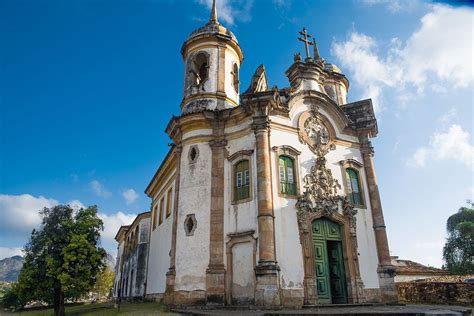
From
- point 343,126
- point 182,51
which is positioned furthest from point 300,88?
point 182,51

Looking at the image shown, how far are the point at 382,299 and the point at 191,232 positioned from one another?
8.93m

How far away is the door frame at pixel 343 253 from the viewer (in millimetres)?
13812

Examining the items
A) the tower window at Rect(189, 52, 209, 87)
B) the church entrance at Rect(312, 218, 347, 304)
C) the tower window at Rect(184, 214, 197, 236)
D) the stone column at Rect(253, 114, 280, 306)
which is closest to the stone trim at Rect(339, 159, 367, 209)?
the church entrance at Rect(312, 218, 347, 304)

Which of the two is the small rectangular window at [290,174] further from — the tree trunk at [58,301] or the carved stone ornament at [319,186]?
the tree trunk at [58,301]

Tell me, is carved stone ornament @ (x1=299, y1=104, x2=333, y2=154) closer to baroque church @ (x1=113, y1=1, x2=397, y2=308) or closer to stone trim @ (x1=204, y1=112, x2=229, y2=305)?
baroque church @ (x1=113, y1=1, x2=397, y2=308)

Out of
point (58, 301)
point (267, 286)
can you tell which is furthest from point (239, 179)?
point (58, 301)

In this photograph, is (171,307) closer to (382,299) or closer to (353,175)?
(382,299)

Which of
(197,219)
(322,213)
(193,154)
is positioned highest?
(193,154)

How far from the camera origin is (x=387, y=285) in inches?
609

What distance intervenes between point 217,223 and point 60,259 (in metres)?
9.19

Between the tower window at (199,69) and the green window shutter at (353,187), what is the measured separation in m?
9.33

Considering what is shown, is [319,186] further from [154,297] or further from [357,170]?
[154,297]

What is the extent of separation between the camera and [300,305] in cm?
1326

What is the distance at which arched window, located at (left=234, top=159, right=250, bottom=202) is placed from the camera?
602 inches
